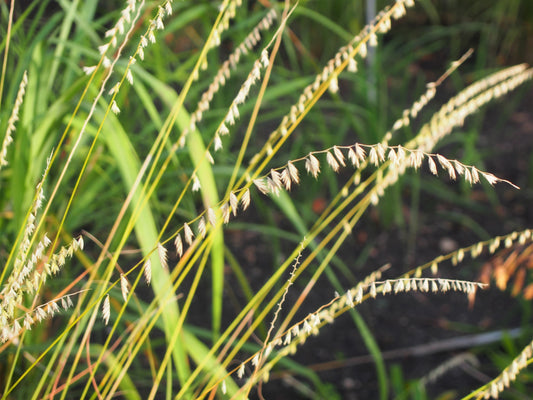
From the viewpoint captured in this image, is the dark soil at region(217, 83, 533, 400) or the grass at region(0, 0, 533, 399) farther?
the dark soil at region(217, 83, 533, 400)

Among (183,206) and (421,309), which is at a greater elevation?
(183,206)

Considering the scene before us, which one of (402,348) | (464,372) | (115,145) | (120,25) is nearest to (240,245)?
(402,348)

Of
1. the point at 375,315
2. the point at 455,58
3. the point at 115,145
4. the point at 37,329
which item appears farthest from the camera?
the point at 455,58

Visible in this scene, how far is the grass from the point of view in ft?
2.19

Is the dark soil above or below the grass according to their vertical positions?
below

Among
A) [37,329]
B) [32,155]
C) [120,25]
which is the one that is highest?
[120,25]

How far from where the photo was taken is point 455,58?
2.72 metres

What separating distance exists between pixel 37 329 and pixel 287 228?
1.00m

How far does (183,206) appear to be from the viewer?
163 centimetres

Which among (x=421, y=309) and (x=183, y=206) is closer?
(x=183, y=206)

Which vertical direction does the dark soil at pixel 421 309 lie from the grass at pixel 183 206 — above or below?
below

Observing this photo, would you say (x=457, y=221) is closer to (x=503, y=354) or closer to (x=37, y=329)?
(x=503, y=354)

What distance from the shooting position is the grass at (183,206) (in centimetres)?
67

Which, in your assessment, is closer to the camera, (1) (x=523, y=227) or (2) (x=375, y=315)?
(2) (x=375, y=315)
